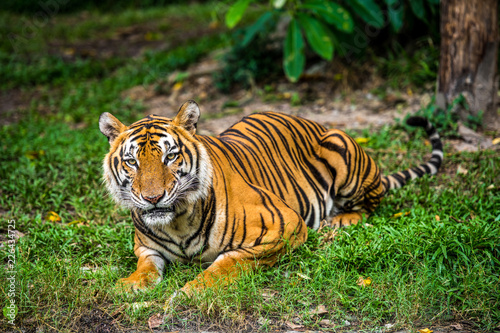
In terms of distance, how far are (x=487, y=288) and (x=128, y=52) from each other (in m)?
8.29

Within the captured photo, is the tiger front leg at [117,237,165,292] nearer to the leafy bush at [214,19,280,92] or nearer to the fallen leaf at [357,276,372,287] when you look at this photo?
the fallen leaf at [357,276,372,287]

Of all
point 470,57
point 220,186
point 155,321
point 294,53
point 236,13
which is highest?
point 236,13

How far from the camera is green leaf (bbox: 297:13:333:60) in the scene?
5.75 meters

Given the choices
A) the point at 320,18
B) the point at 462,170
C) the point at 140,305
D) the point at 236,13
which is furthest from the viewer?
the point at 320,18

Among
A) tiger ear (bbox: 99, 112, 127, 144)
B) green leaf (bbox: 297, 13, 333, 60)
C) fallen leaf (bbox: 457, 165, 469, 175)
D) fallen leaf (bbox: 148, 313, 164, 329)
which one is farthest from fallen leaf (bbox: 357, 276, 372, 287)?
green leaf (bbox: 297, 13, 333, 60)

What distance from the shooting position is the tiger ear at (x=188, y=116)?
10.0 feet

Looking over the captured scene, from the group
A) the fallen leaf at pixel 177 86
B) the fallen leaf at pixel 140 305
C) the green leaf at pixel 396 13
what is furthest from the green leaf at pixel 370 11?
the fallen leaf at pixel 140 305

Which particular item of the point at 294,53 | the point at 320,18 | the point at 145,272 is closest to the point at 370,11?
the point at 320,18

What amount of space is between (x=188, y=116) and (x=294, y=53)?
128 inches

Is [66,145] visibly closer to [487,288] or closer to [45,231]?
[45,231]

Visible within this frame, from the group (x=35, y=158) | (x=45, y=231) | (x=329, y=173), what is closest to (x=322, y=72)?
(x=329, y=173)

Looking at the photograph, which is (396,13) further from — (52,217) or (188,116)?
(52,217)

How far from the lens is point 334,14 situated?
5773 mm

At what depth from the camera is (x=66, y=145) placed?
5.71m
